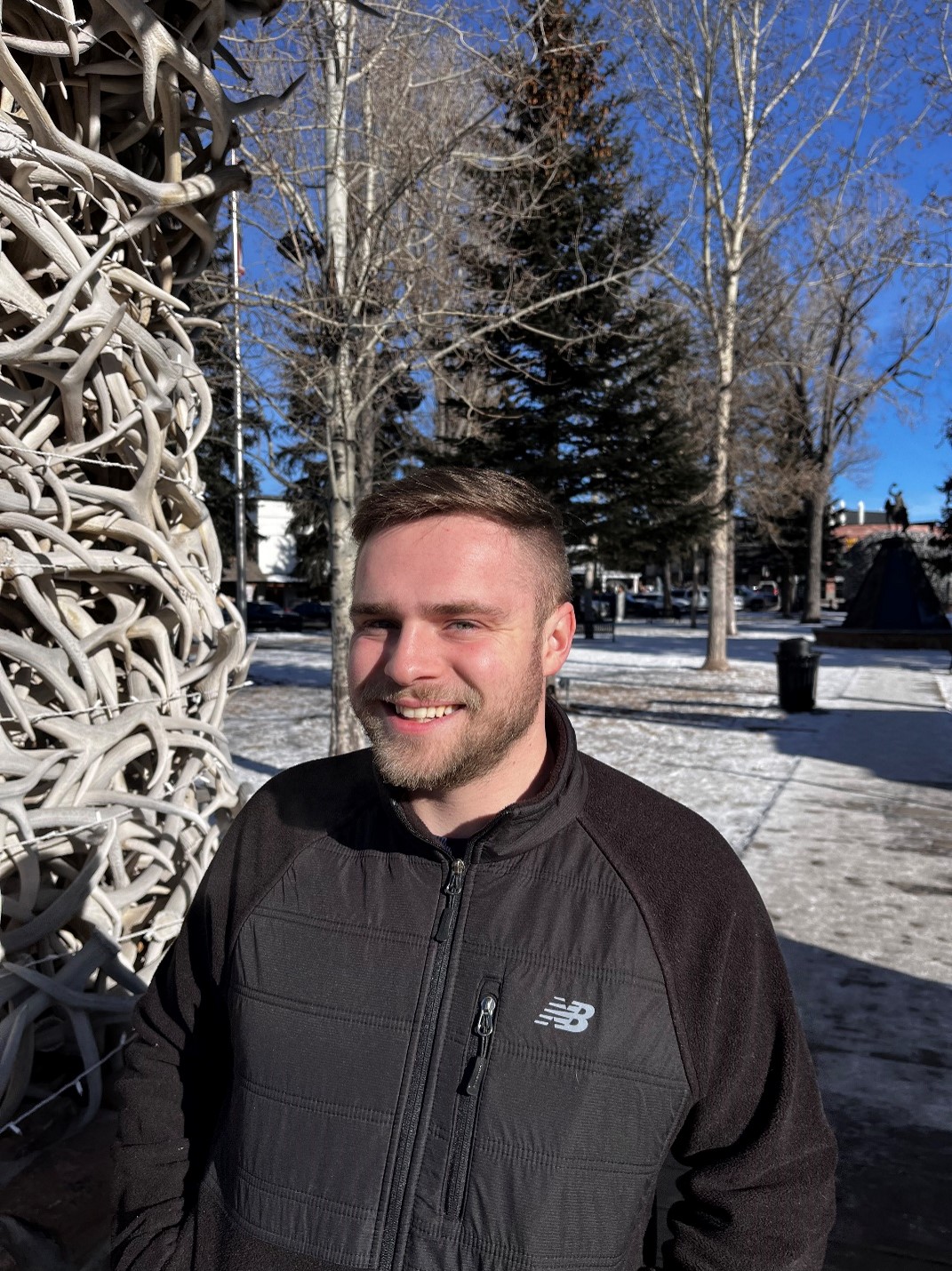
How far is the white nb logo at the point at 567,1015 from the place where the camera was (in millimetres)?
1335

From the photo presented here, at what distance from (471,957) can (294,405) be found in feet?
31.4

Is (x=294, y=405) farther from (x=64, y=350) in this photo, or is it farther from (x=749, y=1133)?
(x=749, y=1133)

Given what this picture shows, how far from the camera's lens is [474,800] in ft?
4.97

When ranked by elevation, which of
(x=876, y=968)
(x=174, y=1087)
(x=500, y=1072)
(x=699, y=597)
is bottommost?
(x=876, y=968)

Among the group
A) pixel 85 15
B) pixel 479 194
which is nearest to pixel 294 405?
pixel 479 194

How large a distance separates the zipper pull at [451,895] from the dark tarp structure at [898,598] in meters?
25.9

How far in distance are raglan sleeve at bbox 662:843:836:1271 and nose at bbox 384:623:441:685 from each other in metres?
0.51

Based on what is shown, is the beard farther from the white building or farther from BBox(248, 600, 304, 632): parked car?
the white building

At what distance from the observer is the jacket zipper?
4.29 ft

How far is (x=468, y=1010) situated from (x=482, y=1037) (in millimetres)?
41

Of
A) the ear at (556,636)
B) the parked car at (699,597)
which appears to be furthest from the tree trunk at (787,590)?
the ear at (556,636)

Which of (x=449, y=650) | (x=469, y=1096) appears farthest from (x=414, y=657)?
(x=469, y=1096)

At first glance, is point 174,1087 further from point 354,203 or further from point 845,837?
point 354,203

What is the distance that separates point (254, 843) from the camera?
1576 mm
